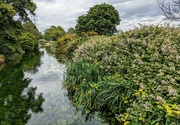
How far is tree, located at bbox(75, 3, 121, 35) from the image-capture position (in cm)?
3269

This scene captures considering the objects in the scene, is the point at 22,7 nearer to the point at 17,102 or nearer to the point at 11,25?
the point at 11,25

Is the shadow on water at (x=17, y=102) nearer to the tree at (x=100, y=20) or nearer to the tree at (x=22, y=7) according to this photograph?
the tree at (x=22, y=7)

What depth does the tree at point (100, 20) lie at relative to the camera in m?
32.7

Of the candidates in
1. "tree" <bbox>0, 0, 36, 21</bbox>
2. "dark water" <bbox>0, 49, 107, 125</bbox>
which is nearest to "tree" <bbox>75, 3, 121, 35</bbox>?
"tree" <bbox>0, 0, 36, 21</bbox>

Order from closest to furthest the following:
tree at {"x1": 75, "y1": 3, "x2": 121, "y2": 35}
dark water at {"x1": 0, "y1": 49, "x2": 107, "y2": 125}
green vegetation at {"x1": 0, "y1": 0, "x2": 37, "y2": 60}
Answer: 1. dark water at {"x1": 0, "y1": 49, "x2": 107, "y2": 125}
2. green vegetation at {"x1": 0, "y1": 0, "x2": 37, "y2": 60}
3. tree at {"x1": 75, "y1": 3, "x2": 121, "y2": 35}

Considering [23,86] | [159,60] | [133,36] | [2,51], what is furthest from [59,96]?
[2,51]

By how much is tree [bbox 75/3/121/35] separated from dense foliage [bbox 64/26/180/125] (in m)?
Result: 25.5

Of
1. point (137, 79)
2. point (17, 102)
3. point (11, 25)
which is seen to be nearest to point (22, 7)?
point (11, 25)

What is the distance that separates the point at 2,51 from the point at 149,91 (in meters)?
22.4

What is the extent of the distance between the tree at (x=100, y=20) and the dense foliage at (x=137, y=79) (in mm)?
25527

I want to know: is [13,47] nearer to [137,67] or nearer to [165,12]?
[165,12]

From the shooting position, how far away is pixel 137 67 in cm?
508

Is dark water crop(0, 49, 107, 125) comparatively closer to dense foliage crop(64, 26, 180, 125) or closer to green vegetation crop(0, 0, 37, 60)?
dense foliage crop(64, 26, 180, 125)

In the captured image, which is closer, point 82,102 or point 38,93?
point 82,102
